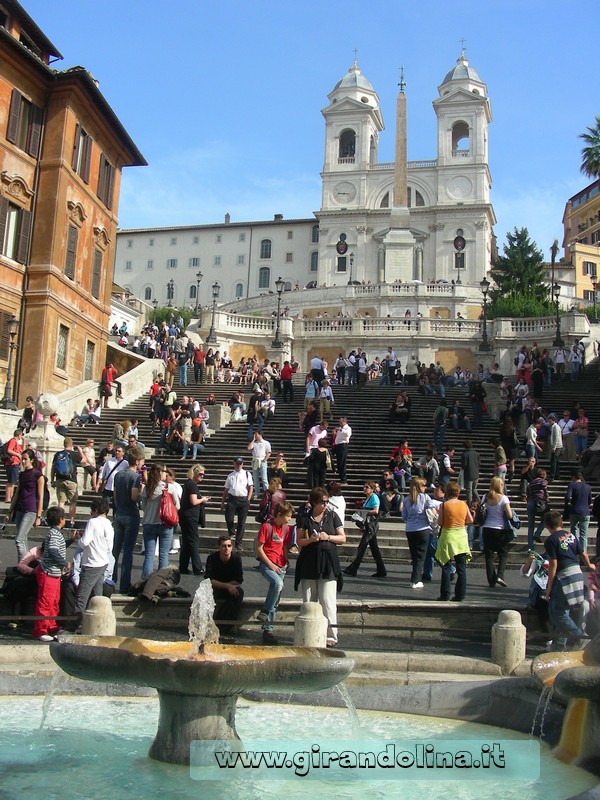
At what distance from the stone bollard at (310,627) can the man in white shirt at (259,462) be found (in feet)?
35.4

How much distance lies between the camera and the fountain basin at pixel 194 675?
6.16 metres

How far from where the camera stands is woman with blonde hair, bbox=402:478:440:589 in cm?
1284

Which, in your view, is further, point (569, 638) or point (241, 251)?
point (241, 251)

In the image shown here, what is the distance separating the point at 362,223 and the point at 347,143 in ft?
35.3

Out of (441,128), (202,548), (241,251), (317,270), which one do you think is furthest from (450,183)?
(202,548)

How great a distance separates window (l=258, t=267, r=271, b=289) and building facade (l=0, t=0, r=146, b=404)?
65027 millimetres

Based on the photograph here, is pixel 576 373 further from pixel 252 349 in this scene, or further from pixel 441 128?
pixel 441 128

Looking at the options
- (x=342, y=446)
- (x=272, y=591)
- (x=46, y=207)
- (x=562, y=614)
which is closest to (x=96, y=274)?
(x=46, y=207)

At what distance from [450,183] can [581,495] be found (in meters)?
79.3

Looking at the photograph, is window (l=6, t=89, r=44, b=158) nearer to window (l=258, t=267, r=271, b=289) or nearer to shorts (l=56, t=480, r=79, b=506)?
shorts (l=56, t=480, r=79, b=506)

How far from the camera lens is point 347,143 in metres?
95.7

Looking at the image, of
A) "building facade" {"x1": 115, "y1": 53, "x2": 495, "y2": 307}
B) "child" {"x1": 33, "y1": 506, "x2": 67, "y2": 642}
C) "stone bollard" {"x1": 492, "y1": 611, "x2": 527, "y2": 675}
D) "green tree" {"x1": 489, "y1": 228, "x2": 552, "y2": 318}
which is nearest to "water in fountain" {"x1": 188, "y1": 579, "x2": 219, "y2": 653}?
"stone bollard" {"x1": 492, "y1": 611, "x2": 527, "y2": 675}

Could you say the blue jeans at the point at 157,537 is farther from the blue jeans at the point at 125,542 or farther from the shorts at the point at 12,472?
the shorts at the point at 12,472

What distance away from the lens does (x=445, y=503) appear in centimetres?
1190
